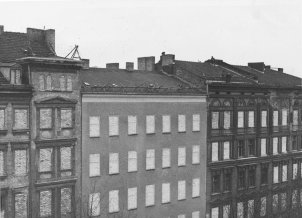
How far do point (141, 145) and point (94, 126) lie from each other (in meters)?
5.48

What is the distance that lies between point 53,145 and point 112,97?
A: 693 cm

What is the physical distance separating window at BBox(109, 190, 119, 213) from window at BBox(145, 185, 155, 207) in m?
3.46

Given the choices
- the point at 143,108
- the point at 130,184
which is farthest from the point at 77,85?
the point at 130,184

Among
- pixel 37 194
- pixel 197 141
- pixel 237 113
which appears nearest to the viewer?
pixel 37 194

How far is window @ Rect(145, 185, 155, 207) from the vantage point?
4850 cm

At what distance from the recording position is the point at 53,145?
41.9 meters

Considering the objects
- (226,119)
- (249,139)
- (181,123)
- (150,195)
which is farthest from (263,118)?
(150,195)

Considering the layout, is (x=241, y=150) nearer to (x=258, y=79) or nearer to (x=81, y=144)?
(x=258, y=79)

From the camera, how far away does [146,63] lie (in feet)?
196

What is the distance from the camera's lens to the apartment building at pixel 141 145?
44.6 m

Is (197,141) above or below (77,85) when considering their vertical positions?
below

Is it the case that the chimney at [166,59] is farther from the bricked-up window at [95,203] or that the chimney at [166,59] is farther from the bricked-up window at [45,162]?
the bricked-up window at [45,162]

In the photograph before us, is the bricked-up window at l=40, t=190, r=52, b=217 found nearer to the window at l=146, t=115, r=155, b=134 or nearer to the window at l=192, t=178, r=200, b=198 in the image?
the window at l=146, t=115, r=155, b=134

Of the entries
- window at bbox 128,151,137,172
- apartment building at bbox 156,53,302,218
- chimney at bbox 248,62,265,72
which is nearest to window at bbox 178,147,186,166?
apartment building at bbox 156,53,302,218
